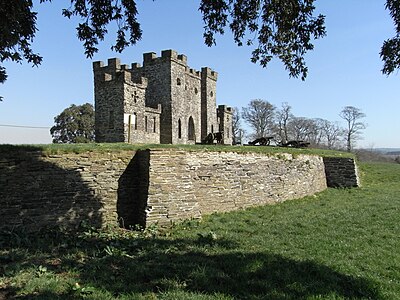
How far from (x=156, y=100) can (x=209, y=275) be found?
77.7 ft

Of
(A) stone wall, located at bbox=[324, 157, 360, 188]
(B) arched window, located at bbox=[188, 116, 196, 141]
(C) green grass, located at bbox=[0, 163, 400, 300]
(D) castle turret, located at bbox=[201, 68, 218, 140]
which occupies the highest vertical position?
(D) castle turret, located at bbox=[201, 68, 218, 140]

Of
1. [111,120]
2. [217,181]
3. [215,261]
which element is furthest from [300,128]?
[215,261]

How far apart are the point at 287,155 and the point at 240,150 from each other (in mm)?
3378

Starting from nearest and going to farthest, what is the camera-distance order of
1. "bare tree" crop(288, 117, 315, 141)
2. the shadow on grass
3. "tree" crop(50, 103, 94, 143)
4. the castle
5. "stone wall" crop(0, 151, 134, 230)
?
the shadow on grass
"stone wall" crop(0, 151, 134, 230)
the castle
"tree" crop(50, 103, 94, 143)
"bare tree" crop(288, 117, 315, 141)

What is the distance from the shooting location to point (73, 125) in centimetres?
4216

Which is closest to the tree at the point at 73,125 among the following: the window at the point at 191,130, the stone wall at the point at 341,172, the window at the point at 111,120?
the window at the point at 191,130

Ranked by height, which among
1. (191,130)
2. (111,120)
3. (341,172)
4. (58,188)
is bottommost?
(341,172)

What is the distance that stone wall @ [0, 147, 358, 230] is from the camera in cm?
797

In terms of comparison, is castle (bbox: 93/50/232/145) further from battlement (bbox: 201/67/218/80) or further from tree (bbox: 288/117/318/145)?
tree (bbox: 288/117/318/145)

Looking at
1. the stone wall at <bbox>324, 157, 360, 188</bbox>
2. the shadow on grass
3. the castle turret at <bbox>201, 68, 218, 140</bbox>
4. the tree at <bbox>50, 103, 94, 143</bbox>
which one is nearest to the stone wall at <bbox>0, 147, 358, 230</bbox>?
the shadow on grass

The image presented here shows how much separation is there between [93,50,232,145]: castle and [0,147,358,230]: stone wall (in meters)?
9.34

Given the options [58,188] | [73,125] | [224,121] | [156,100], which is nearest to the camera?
[58,188]

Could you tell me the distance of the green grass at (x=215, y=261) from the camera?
4.69 metres

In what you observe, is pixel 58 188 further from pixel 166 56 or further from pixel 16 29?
pixel 166 56
